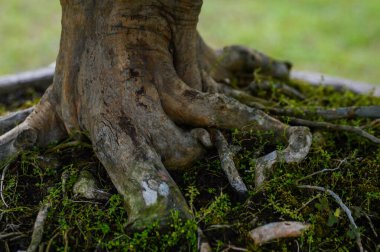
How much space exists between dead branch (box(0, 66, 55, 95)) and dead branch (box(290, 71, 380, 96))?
2092 millimetres

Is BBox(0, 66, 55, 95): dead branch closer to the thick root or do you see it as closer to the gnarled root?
the gnarled root

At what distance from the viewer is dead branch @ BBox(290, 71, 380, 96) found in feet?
12.8

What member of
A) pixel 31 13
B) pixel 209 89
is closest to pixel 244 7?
pixel 31 13

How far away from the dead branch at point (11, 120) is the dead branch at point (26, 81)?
0.96m

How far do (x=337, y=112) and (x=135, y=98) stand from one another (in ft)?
4.23

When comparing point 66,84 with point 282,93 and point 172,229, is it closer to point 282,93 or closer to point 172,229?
point 172,229

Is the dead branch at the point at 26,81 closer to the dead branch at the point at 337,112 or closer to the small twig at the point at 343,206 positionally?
the dead branch at the point at 337,112

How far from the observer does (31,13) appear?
767 centimetres

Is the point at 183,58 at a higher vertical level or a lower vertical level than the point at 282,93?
higher

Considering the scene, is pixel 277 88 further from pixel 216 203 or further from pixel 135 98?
pixel 216 203

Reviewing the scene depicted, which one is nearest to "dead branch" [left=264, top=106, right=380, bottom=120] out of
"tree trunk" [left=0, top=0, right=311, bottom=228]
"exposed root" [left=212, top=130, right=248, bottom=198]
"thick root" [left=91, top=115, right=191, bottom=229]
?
"tree trunk" [left=0, top=0, right=311, bottom=228]

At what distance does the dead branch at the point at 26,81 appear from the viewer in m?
3.86

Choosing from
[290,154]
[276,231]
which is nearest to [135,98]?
[290,154]

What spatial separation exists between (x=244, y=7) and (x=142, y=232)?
6952 millimetres
